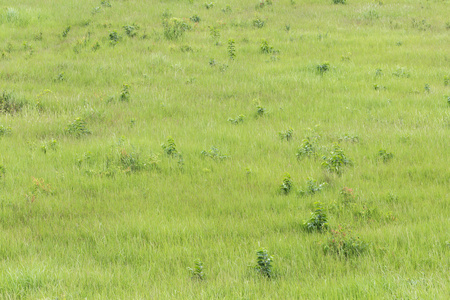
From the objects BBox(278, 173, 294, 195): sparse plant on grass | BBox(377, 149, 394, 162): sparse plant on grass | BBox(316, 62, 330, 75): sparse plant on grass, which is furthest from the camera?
BBox(316, 62, 330, 75): sparse plant on grass

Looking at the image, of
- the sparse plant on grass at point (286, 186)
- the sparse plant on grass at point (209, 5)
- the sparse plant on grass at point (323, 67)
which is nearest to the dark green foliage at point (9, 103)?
the sparse plant on grass at point (286, 186)

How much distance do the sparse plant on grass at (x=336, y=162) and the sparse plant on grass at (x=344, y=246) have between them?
2250 millimetres

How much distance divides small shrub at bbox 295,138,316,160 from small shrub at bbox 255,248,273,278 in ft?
11.7

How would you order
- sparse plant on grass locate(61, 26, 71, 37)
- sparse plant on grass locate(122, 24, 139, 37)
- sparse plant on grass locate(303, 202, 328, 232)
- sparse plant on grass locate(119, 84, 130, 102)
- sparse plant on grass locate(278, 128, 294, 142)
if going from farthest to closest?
1. sparse plant on grass locate(61, 26, 71, 37)
2. sparse plant on grass locate(122, 24, 139, 37)
3. sparse plant on grass locate(119, 84, 130, 102)
4. sparse plant on grass locate(278, 128, 294, 142)
5. sparse plant on grass locate(303, 202, 328, 232)

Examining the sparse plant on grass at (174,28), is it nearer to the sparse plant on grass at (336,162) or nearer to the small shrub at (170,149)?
the small shrub at (170,149)

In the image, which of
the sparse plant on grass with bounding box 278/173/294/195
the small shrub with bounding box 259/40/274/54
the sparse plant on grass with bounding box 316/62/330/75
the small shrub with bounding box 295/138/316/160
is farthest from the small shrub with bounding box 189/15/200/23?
the sparse plant on grass with bounding box 278/173/294/195

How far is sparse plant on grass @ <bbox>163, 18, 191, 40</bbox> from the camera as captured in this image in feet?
54.7

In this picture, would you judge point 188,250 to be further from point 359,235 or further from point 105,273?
point 359,235

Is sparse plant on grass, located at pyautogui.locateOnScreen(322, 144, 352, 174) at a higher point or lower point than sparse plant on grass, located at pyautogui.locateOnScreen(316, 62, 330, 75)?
lower

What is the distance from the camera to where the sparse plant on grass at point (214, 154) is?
8109mm

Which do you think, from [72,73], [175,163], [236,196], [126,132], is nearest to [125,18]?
[72,73]

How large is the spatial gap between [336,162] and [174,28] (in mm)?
11317

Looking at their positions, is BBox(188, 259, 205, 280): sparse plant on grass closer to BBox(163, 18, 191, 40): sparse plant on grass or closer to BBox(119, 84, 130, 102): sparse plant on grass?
BBox(119, 84, 130, 102): sparse plant on grass

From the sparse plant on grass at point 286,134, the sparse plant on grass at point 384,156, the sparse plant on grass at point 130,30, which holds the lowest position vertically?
the sparse plant on grass at point 384,156
